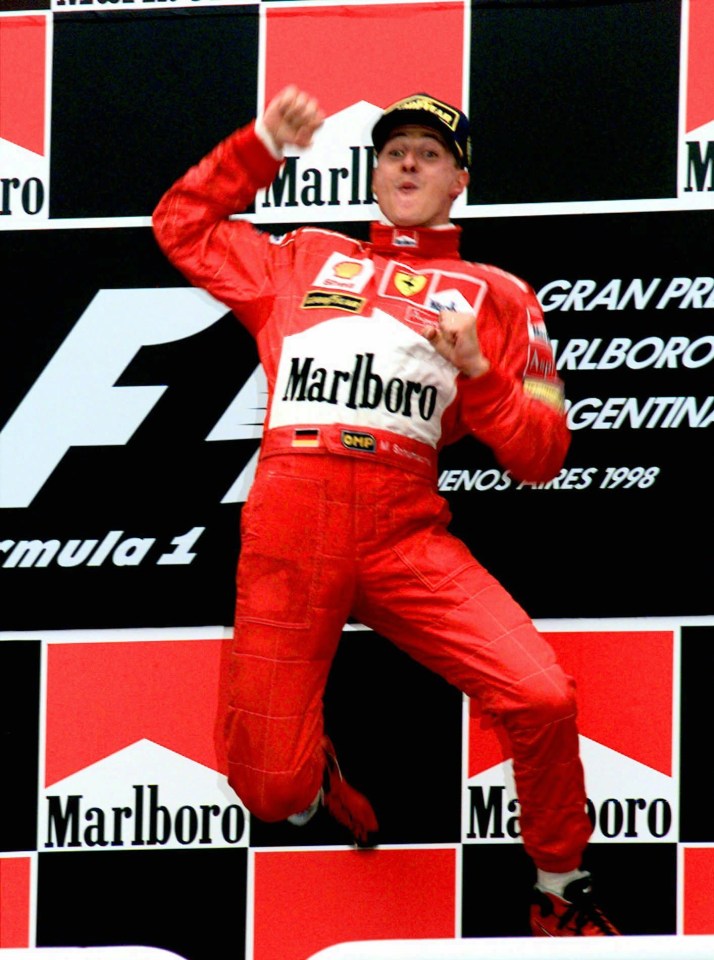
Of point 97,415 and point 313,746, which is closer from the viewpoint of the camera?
point 313,746

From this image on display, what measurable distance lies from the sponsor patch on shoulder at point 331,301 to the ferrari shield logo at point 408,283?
0.24ft

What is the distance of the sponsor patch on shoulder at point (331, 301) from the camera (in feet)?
8.77

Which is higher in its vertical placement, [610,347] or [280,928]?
[610,347]

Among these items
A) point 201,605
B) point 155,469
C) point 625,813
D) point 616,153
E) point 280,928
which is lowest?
point 280,928

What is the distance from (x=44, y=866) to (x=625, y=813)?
1205 mm

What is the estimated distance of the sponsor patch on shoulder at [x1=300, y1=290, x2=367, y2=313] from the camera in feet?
8.77

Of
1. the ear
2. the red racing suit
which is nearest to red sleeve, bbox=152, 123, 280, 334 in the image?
the red racing suit

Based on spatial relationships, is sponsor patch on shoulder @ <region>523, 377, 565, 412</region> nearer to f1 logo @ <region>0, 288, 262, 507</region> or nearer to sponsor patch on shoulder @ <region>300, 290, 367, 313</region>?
sponsor patch on shoulder @ <region>300, 290, 367, 313</region>

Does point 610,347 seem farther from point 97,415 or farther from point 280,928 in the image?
point 280,928

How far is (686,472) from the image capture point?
9.92 ft

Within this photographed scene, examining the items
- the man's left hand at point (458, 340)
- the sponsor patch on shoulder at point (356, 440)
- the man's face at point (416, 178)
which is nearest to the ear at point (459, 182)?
the man's face at point (416, 178)

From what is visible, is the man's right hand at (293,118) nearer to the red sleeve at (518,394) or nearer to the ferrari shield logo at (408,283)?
the ferrari shield logo at (408,283)

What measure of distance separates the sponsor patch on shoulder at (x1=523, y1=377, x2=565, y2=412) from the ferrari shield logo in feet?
0.86

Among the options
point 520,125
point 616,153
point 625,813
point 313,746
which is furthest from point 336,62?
point 625,813
